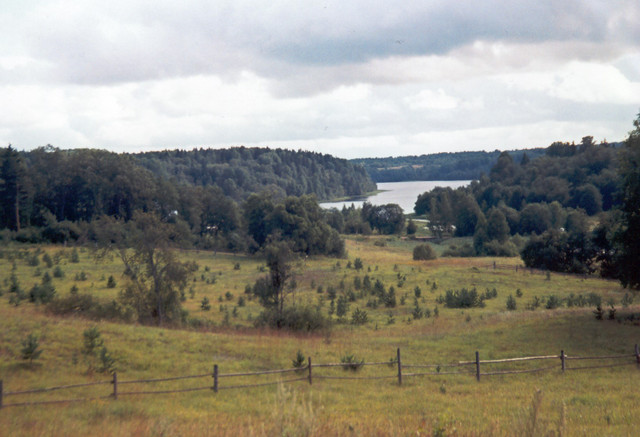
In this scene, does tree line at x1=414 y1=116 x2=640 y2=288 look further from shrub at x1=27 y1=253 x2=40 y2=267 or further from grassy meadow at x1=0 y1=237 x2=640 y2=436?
shrub at x1=27 y1=253 x2=40 y2=267

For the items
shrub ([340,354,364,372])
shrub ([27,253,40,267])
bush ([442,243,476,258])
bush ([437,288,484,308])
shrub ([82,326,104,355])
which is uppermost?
shrub ([82,326,104,355])

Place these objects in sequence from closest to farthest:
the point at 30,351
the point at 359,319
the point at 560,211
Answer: the point at 30,351 < the point at 359,319 < the point at 560,211

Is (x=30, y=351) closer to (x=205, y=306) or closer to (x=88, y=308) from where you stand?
(x=88, y=308)

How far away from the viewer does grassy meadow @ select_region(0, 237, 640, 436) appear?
10.8m

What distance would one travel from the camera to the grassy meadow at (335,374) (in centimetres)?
1084

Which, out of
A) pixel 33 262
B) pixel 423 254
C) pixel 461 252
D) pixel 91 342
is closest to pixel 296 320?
pixel 91 342

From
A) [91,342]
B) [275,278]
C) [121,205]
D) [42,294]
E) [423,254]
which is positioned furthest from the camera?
[121,205]

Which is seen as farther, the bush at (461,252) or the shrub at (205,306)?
the bush at (461,252)

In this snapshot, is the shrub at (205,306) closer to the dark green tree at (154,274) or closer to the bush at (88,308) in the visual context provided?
the dark green tree at (154,274)

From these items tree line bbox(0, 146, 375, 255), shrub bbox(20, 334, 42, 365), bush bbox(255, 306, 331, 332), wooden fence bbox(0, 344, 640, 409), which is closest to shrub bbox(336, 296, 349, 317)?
bush bbox(255, 306, 331, 332)

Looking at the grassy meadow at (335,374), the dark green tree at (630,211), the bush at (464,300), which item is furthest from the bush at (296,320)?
the dark green tree at (630,211)

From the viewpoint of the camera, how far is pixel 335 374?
18875 mm

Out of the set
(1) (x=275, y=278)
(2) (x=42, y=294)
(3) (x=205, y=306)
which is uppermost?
(1) (x=275, y=278)

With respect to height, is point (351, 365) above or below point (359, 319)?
above
